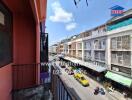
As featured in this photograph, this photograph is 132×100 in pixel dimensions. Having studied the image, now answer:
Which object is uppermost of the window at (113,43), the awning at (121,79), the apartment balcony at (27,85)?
the window at (113,43)

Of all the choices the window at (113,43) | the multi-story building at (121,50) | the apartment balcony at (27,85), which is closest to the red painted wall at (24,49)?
the apartment balcony at (27,85)

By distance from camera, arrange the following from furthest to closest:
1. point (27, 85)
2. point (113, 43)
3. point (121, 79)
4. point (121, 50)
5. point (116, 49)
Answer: point (113, 43), point (116, 49), point (121, 50), point (121, 79), point (27, 85)

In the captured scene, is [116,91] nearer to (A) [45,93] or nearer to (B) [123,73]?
(B) [123,73]

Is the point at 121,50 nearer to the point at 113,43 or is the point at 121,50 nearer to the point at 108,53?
the point at 113,43

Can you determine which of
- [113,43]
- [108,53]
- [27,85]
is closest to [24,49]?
[27,85]

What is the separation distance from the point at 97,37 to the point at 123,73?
6543 mm

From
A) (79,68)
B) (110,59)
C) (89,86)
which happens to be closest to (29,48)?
(110,59)

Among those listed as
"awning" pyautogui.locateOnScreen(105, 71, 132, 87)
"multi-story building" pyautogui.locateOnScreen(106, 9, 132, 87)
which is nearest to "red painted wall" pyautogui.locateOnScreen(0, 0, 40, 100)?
"multi-story building" pyautogui.locateOnScreen(106, 9, 132, 87)

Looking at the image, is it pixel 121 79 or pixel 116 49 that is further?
pixel 116 49

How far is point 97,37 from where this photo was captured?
18969mm

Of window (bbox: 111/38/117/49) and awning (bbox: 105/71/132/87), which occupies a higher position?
window (bbox: 111/38/117/49)

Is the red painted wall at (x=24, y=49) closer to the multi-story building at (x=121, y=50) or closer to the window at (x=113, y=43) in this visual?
the multi-story building at (x=121, y=50)

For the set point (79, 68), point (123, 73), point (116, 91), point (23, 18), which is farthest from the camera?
point (79, 68)

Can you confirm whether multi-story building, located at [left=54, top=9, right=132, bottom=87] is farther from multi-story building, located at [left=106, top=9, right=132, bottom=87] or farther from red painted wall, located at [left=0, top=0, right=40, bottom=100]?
red painted wall, located at [left=0, top=0, right=40, bottom=100]
